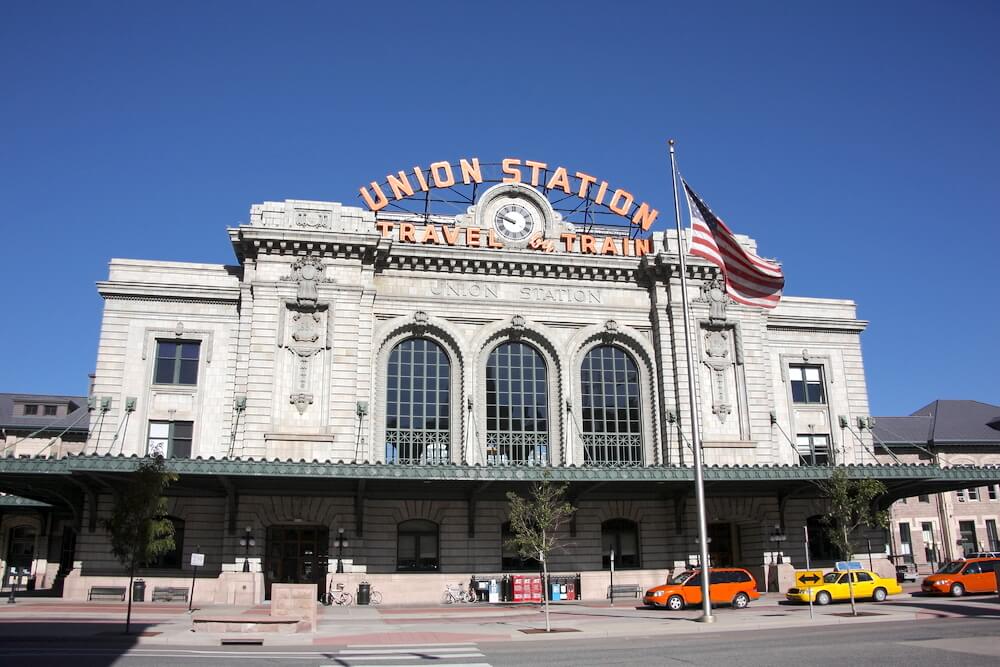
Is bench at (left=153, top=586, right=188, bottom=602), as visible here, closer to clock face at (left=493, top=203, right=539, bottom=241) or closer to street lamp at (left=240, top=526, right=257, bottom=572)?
street lamp at (left=240, top=526, right=257, bottom=572)

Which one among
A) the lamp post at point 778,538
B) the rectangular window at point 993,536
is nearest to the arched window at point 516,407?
the lamp post at point 778,538

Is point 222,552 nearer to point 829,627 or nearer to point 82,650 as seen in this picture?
point 82,650


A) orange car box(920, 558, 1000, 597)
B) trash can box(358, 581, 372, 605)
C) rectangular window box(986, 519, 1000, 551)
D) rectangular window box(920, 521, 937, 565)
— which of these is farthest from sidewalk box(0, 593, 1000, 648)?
rectangular window box(986, 519, 1000, 551)

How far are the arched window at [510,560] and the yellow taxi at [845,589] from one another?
39.7ft

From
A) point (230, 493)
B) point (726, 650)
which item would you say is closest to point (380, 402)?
point (230, 493)

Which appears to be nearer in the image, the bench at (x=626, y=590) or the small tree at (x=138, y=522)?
the small tree at (x=138, y=522)

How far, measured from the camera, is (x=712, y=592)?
33906mm

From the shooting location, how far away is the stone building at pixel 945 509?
201ft

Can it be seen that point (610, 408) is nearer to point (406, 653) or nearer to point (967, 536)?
point (406, 653)

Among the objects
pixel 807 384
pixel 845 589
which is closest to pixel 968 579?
pixel 845 589

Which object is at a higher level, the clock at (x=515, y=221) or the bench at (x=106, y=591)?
the clock at (x=515, y=221)

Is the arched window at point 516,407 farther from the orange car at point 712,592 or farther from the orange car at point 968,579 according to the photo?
the orange car at point 968,579

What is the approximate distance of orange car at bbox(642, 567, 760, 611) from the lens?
111ft

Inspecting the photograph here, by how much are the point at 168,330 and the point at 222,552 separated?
11200 mm
